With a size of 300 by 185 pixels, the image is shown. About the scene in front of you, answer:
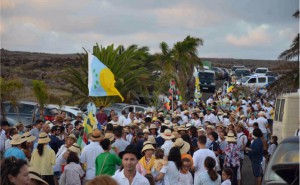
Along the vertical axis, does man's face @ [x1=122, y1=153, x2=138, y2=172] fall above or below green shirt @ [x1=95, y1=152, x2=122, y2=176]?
above

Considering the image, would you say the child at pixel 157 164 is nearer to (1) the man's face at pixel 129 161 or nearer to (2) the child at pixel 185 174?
(2) the child at pixel 185 174

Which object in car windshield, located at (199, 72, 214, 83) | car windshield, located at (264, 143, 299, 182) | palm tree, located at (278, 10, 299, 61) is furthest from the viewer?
car windshield, located at (199, 72, 214, 83)

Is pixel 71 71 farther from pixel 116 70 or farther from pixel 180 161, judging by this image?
pixel 180 161

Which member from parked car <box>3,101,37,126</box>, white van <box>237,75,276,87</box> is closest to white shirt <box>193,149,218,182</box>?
parked car <box>3,101,37,126</box>

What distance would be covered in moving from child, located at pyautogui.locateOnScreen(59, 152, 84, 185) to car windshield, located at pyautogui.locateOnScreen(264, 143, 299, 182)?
442 cm

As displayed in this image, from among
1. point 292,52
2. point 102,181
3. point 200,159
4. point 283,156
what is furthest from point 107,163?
point 292,52

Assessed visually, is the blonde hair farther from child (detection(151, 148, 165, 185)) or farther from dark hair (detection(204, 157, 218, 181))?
child (detection(151, 148, 165, 185))

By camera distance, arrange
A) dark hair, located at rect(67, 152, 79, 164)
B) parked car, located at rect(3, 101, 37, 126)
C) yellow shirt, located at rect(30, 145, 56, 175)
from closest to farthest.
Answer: dark hair, located at rect(67, 152, 79, 164) < yellow shirt, located at rect(30, 145, 56, 175) < parked car, located at rect(3, 101, 37, 126)

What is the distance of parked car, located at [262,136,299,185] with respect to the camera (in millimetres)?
6980

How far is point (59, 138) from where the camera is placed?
16875 mm

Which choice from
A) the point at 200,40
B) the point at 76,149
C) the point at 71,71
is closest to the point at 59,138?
the point at 76,149

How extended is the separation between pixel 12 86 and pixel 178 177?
18.0 m

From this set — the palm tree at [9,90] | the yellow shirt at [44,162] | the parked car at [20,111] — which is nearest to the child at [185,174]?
the yellow shirt at [44,162]

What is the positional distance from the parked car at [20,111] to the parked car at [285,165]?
20688 millimetres
